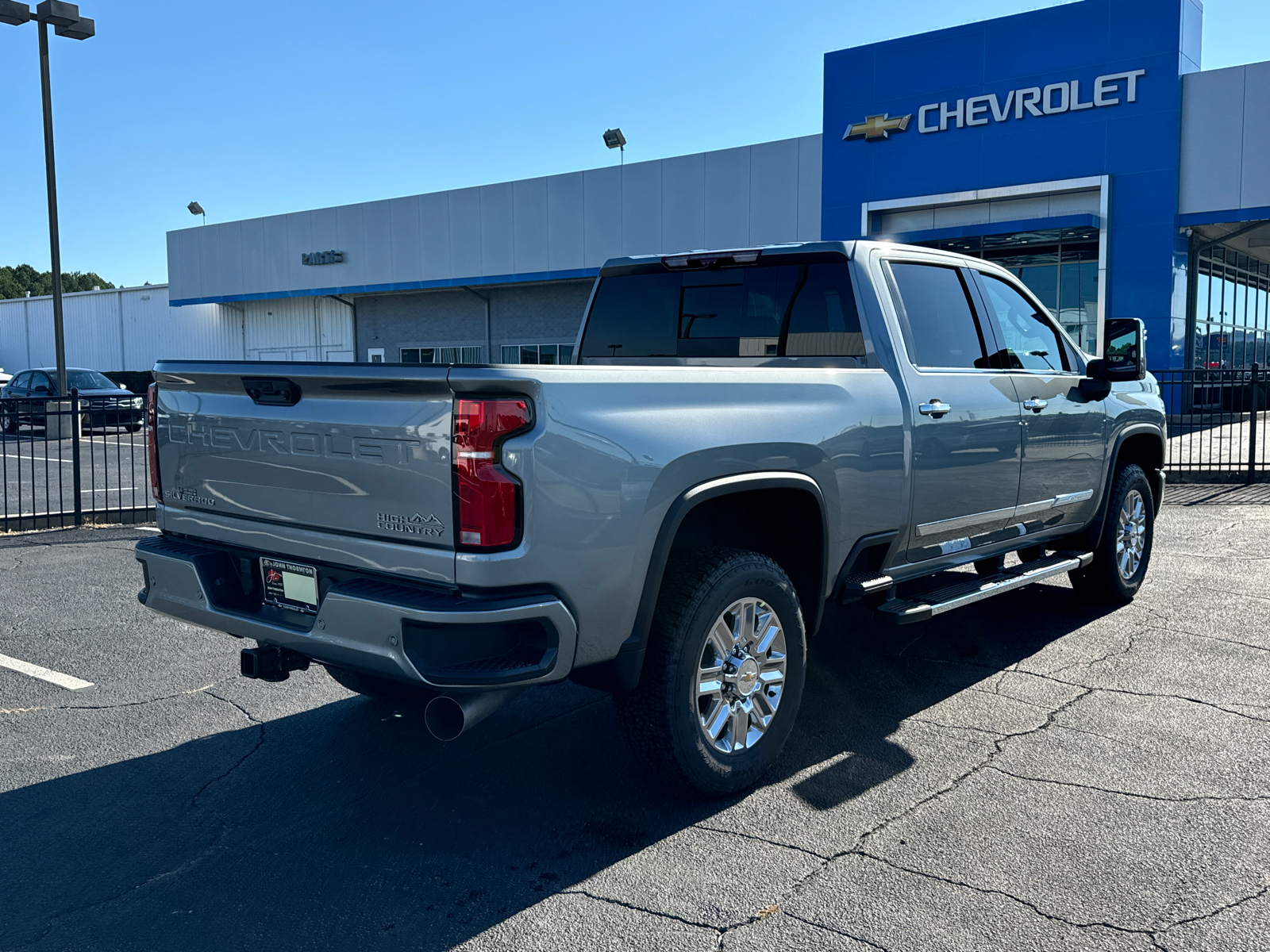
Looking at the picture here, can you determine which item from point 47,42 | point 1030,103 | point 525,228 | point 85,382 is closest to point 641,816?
point 47,42

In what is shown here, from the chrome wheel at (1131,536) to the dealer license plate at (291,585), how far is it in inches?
201

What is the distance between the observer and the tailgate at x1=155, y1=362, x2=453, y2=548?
3.22m

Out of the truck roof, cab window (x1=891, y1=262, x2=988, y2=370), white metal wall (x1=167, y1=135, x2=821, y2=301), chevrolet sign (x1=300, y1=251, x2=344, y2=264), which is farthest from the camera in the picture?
chevrolet sign (x1=300, y1=251, x2=344, y2=264)

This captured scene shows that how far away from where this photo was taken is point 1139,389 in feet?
22.6

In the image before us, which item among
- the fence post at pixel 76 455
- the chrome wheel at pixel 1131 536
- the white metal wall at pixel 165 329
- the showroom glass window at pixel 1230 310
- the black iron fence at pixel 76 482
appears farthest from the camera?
the white metal wall at pixel 165 329

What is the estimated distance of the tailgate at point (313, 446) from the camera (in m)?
3.22

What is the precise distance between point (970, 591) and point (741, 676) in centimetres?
163

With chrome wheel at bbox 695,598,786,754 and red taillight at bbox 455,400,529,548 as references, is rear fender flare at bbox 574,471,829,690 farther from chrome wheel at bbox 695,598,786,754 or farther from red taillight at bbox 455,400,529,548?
red taillight at bbox 455,400,529,548

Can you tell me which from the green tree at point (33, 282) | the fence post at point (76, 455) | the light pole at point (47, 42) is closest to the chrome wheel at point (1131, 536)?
the fence post at point (76, 455)

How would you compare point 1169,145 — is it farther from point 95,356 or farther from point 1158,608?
point 95,356

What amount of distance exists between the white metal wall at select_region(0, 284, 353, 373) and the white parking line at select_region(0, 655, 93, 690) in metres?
33.9

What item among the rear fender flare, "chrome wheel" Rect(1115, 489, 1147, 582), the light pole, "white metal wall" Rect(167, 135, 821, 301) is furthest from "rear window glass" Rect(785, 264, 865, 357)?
"white metal wall" Rect(167, 135, 821, 301)

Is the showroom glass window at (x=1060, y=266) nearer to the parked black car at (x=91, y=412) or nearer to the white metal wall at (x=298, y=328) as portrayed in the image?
the parked black car at (x=91, y=412)

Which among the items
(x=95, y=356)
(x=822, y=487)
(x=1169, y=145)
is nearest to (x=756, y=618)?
(x=822, y=487)
